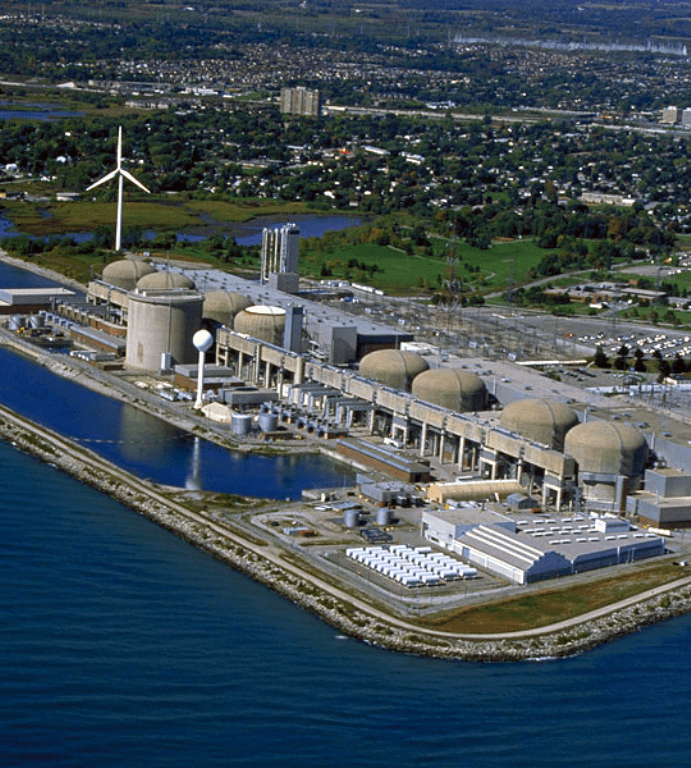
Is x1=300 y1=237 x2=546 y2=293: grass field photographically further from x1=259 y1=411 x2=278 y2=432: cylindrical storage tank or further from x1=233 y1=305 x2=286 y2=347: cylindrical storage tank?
x1=259 y1=411 x2=278 y2=432: cylindrical storage tank

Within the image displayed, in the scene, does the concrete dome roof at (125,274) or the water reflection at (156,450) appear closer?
the water reflection at (156,450)

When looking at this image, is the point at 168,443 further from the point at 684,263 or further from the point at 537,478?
the point at 684,263

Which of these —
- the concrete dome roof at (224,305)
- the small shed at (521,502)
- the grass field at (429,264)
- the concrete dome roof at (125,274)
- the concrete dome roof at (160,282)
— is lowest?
the grass field at (429,264)

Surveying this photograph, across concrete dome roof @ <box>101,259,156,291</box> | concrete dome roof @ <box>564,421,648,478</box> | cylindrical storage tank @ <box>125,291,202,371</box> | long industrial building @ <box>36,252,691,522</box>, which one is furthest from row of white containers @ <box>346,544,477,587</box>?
concrete dome roof @ <box>101,259,156,291</box>

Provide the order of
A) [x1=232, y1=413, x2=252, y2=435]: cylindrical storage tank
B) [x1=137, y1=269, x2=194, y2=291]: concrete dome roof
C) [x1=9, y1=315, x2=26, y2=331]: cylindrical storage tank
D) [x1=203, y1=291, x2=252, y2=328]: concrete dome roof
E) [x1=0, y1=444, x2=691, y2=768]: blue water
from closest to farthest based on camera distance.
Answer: [x1=0, y1=444, x2=691, y2=768]: blue water
[x1=232, y1=413, x2=252, y2=435]: cylindrical storage tank
[x1=203, y1=291, x2=252, y2=328]: concrete dome roof
[x1=137, y1=269, x2=194, y2=291]: concrete dome roof
[x1=9, y1=315, x2=26, y2=331]: cylindrical storage tank

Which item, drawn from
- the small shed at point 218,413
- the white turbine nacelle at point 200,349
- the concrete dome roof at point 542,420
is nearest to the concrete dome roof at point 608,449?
the concrete dome roof at point 542,420

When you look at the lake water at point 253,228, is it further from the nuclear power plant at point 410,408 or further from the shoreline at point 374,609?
the shoreline at point 374,609
